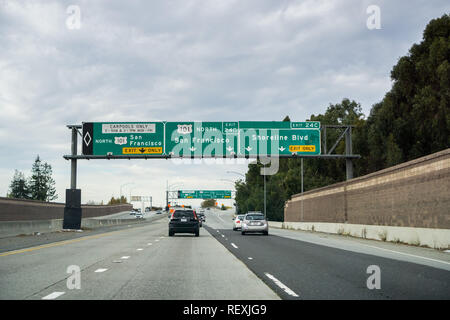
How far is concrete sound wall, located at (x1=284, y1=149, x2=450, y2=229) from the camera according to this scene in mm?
22062

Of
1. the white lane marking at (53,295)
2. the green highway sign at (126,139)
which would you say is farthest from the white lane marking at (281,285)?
the green highway sign at (126,139)

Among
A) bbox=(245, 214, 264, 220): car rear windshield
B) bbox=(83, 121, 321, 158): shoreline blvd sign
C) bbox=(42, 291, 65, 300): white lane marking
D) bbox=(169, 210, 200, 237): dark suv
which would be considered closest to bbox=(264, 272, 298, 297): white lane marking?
bbox=(42, 291, 65, 300): white lane marking

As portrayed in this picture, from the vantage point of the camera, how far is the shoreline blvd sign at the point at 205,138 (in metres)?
38.5

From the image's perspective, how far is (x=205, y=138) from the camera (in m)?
38.7

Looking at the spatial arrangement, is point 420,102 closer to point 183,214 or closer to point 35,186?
point 183,214

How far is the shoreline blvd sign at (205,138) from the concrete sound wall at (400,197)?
4943mm

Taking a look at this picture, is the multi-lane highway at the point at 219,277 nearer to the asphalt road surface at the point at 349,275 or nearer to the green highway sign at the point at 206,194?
the asphalt road surface at the point at 349,275

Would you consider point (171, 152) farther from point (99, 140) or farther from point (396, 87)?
point (396, 87)

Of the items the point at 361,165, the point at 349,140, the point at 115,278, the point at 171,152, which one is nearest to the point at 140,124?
the point at 171,152

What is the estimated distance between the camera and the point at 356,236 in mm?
33656

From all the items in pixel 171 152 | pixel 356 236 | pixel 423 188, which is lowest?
pixel 356 236

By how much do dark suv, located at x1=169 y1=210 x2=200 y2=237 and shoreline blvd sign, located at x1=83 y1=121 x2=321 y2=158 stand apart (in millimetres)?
7291

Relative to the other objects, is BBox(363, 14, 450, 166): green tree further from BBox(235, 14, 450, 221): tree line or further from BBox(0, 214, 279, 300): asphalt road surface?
BBox(0, 214, 279, 300): asphalt road surface

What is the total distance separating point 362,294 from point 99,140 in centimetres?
3230
